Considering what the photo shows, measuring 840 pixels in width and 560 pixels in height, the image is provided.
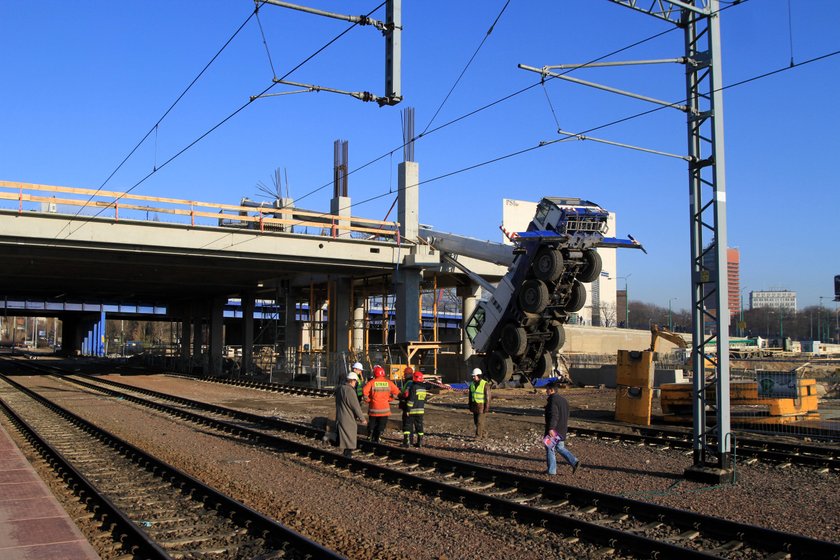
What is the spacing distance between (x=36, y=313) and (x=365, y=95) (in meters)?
82.8

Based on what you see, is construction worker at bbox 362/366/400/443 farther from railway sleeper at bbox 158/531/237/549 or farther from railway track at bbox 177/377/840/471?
railway sleeper at bbox 158/531/237/549

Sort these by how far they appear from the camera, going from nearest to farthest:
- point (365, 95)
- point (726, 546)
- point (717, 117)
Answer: point (726, 546) → point (717, 117) → point (365, 95)

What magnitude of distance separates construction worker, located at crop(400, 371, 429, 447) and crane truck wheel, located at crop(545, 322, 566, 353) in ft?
38.5

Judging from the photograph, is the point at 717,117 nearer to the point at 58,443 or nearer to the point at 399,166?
the point at 58,443

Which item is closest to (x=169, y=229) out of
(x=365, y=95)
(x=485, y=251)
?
(x=485, y=251)

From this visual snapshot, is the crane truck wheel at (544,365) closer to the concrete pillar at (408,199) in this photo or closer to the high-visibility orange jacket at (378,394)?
the concrete pillar at (408,199)

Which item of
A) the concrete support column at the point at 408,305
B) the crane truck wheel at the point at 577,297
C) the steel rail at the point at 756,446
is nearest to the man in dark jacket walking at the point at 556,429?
the steel rail at the point at 756,446

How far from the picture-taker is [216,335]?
168 feet

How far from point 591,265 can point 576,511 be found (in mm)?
15094

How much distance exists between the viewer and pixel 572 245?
23.5m

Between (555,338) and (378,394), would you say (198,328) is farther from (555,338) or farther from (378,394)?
(378,394)

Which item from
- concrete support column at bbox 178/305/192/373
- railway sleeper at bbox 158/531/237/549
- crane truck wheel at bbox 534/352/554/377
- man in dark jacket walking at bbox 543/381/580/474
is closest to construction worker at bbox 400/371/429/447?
man in dark jacket walking at bbox 543/381/580/474

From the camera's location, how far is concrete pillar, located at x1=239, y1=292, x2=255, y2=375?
46844 millimetres

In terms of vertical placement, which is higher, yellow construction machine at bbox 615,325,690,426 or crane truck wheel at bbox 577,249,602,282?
crane truck wheel at bbox 577,249,602,282
